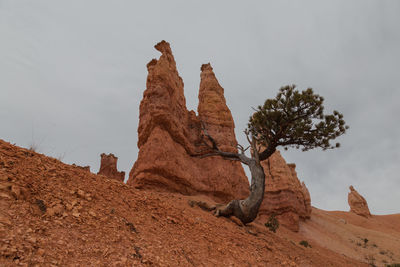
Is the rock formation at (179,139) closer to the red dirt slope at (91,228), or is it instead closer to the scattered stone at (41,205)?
the red dirt slope at (91,228)

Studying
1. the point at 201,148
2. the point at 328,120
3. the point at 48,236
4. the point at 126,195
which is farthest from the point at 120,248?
the point at 201,148

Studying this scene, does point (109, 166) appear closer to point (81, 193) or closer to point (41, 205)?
point (81, 193)

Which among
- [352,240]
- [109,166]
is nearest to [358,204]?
[352,240]

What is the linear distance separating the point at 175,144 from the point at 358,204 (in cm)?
5585

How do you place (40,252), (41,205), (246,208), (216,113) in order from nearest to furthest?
(40,252) < (41,205) < (246,208) < (216,113)

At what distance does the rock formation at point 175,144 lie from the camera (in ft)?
52.0

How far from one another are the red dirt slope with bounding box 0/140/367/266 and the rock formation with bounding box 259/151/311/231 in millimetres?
20619

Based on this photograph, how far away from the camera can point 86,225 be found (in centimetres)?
480

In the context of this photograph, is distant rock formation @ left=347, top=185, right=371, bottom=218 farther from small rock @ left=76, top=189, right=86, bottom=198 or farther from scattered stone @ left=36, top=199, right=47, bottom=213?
scattered stone @ left=36, top=199, right=47, bottom=213

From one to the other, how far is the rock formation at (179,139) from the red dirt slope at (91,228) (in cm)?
768

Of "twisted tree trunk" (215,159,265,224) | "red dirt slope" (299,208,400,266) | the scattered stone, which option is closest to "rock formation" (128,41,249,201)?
"twisted tree trunk" (215,159,265,224)

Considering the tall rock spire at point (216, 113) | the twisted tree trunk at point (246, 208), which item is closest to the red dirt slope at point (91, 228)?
the twisted tree trunk at point (246, 208)

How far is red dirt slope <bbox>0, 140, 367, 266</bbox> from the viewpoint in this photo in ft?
12.1

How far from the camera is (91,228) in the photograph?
477 cm
